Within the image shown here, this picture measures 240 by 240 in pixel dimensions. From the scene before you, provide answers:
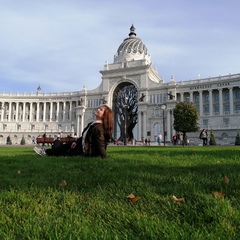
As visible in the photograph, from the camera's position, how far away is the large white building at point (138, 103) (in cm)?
6544

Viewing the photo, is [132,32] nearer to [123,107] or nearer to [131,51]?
[131,51]

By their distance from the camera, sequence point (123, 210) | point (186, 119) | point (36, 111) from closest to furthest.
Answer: point (123, 210) < point (186, 119) < point (36, 111)

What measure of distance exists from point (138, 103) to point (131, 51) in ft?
66.0

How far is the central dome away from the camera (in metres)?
80.9

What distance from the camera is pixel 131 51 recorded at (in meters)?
81.9

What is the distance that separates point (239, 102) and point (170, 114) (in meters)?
17.0

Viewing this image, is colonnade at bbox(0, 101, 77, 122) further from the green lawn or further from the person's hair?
the green lawn

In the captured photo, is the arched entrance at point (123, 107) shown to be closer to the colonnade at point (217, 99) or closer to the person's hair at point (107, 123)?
the colonnade at point (217, 99)

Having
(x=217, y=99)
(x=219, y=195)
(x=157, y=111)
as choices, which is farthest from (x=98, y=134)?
(x=217, y=99)

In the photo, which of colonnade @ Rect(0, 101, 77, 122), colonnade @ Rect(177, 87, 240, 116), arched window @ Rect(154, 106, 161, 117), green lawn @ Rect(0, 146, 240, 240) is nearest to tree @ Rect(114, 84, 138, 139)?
arched window @ Rect(154, 106, 161, 117)

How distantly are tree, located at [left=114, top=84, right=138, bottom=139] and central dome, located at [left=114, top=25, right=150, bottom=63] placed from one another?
10132mm

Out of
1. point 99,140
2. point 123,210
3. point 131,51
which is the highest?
point 131,51

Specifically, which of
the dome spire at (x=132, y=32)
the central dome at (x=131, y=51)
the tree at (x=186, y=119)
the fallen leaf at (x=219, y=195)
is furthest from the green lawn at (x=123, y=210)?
the dome spire at (x=132, y=32)

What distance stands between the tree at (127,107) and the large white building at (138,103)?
73.7 inches
